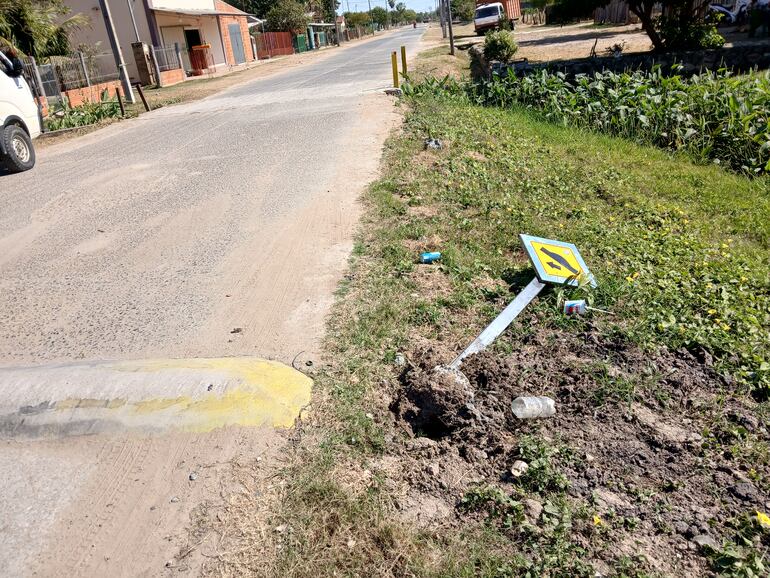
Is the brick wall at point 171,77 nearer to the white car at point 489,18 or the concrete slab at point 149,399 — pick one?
the white car at point 489,18

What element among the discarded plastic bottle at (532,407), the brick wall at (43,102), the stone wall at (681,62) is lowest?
the discarded plastic bottle at (532,407)

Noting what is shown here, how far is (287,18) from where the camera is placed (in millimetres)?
50812

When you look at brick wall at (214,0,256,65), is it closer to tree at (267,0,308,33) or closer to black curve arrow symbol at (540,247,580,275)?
tree at (267,0,308,33)

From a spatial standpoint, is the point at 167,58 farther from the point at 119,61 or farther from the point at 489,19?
the point at 489,19

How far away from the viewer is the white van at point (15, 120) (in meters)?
9.96

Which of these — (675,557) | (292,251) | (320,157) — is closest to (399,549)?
(675,557)

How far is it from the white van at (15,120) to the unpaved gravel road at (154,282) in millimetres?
408

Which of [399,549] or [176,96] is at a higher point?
[176,96]

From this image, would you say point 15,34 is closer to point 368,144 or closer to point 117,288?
point 368,144

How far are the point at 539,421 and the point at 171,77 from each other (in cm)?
2906

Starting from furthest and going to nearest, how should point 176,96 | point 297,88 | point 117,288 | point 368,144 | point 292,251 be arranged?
point 176,96
point 297,88
point 368,144
point 292,251
point 117,288

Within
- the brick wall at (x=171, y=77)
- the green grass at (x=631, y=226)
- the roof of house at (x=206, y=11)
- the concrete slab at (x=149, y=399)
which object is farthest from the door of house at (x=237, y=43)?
the concrete slab at (x=149, y=399)

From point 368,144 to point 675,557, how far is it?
8417 millimetres

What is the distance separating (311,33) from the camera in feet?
175
